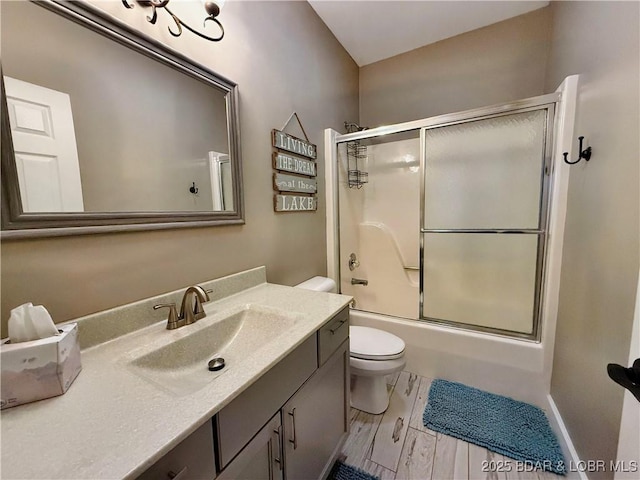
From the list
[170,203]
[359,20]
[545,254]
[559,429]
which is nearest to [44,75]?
[170,203]

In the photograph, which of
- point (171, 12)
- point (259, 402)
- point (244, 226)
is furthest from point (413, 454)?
point (171, 12)

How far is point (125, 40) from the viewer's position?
2.79 ft

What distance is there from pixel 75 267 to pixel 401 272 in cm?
229

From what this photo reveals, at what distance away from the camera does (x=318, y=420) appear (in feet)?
3.26

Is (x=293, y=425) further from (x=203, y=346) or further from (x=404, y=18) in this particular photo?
(x=404, y=18)

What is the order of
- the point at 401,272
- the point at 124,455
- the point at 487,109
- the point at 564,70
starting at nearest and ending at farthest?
the point at 124,455
the point at 564,70
the point at 487,109
the point at 401,272

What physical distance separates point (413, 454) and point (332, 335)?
84cm

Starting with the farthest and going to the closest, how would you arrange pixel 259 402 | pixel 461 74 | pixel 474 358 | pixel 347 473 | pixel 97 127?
pixel 461 74
pixel 474 358
pixel 347 473
pixel 97 127
pixel 259 402

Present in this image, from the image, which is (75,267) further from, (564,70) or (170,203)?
(564,70)

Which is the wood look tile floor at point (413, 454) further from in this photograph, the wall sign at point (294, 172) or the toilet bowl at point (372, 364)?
the wall sign at point (294, 172)

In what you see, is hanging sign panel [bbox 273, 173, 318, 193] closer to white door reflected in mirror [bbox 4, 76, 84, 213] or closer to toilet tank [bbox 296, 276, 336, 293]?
toilet tank [bbox 296, 276, 336, 293]

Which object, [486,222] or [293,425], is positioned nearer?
[293,425]

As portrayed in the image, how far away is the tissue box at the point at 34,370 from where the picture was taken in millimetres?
521

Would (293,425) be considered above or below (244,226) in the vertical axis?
below
